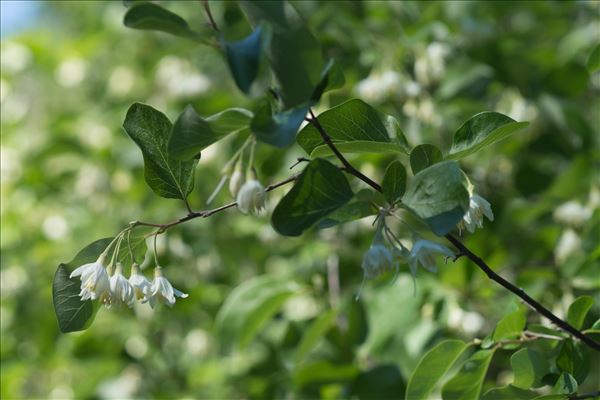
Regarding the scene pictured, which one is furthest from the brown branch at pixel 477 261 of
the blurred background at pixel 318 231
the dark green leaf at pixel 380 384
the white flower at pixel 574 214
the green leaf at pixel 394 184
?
the white flower at pixel 574 214

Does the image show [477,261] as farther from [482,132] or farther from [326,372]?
[326,372]

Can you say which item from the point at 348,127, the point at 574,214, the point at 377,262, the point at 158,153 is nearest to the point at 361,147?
the point at 348,127

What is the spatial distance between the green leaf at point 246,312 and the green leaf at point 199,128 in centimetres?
102

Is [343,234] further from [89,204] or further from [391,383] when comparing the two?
[89,204]

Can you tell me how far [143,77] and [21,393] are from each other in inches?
53.8

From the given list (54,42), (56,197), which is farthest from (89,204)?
(54,42)

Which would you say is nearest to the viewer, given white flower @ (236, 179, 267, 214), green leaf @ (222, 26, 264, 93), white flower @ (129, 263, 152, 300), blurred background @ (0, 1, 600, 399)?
green leaf @ (222, 26, 264, 93)

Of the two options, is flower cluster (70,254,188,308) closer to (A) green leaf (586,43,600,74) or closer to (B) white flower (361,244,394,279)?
(B) white flower (361,244,394,279)

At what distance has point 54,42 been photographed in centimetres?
347

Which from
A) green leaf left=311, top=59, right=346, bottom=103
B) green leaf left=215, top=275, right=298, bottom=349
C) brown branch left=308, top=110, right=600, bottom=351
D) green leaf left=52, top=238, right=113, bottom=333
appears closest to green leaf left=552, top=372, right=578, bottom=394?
brown branch left=308, top=110, right=600, bottom=351

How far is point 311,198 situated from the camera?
819 mm

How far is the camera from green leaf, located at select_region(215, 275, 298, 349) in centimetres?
182

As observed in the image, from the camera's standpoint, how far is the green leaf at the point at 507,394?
3.26 ft

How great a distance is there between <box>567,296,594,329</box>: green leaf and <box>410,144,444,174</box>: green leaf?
0.28 metres
